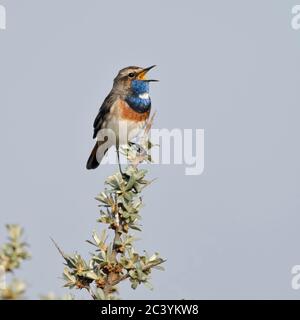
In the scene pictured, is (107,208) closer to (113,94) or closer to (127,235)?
(127,235)

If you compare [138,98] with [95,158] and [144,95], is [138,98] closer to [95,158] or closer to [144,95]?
[144,95]

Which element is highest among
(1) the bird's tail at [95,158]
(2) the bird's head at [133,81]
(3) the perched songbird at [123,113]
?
(2) the bird's head at [133,81]

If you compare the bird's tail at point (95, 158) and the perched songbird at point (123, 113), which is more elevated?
the perched songbird at point (123, 113)

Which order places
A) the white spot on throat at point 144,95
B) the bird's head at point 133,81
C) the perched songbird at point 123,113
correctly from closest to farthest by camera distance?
1. the perched songbird at point 123,113
2. the white spot on throat at point 144,95
3. the bird's head at point 133,81

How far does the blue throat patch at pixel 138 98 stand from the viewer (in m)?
11.2

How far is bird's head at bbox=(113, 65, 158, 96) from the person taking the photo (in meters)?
11.4

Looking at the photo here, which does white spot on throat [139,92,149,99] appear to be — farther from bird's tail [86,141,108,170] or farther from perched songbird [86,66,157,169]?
bird's tail [86,141,108,170]

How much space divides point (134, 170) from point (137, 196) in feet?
0.76

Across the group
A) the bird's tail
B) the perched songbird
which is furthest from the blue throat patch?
the bird's tail

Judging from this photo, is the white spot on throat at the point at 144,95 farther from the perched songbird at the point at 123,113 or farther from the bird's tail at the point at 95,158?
the bird's tail at the point at 95,158

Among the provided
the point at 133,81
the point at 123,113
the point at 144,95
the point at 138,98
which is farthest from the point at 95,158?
the point at 133,81

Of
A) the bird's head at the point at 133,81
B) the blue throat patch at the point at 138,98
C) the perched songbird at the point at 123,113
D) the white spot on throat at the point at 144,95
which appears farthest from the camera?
the bird's head at the point at 133,81

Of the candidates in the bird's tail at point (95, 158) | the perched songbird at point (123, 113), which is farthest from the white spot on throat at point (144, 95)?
the bird's tail at point (95, 158)

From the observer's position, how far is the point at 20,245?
8.45ft
